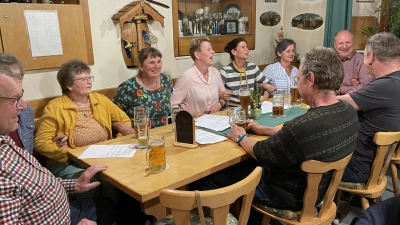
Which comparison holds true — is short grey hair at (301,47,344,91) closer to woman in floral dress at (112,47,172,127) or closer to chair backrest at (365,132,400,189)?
chair backrest at (365,132,400,189)

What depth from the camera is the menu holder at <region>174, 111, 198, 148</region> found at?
1.78 m

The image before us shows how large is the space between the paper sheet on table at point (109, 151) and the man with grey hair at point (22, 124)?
17.9 inches

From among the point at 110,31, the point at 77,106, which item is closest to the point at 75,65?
the point at 77,106

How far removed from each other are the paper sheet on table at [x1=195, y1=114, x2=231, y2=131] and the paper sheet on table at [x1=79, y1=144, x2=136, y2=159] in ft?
1.69

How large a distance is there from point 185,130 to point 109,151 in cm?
41

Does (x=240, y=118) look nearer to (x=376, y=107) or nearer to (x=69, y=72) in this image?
(x=376, y=107)

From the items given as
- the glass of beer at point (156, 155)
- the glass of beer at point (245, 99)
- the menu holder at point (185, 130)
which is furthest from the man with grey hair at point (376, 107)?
the glass of beer at point (156, 155)

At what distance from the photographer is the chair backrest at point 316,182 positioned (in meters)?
1.47

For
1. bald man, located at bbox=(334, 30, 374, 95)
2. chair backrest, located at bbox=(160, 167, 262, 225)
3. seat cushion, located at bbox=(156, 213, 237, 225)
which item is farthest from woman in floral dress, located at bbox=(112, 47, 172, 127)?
bald man, located at bbox=(334, 30, 374, 95)

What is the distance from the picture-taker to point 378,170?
193 cm

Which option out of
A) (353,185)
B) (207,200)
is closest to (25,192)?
(207,200)

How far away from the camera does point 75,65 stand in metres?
2.19

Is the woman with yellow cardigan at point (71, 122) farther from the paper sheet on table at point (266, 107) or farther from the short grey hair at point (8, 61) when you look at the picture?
the paper sheet on table at point (266, 107)

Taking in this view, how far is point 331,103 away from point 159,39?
1948mm
